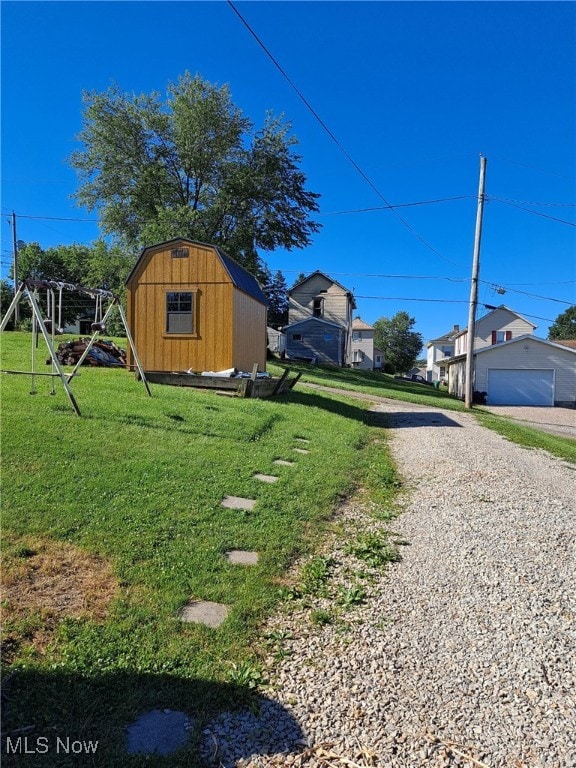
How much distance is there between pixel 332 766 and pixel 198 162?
25993 millimetres

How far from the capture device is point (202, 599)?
2.92 meters

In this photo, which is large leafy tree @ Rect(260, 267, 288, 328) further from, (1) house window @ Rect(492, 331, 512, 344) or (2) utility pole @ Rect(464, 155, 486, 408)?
(2) utility pole @ Rect(464, 155, 486, 408)

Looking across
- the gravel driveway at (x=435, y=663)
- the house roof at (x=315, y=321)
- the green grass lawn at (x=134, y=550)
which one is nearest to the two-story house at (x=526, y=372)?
the house roof at (x=315, y=321)

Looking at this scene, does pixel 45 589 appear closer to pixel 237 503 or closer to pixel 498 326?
pixel 237 503

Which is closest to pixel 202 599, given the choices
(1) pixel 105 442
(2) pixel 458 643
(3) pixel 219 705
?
(3) pixel 219 705

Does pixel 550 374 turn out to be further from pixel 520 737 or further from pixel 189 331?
pixel 520 737

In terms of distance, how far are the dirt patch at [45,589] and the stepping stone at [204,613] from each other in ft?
1.47

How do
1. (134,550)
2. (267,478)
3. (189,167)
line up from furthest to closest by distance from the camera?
(189,167)
(267,478)
(134,550)

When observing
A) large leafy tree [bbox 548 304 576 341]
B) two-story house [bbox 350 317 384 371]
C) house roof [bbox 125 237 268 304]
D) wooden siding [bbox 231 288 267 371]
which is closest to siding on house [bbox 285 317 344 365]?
two-story house [bbox 350 317 384 371]

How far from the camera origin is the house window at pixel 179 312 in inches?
444

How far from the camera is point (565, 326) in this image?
232 feet

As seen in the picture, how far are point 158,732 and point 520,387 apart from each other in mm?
28166

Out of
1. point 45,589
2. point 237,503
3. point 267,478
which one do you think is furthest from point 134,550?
point 267,478

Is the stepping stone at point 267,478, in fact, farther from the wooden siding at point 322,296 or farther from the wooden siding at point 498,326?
the wooden siding at point 498,326
